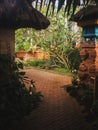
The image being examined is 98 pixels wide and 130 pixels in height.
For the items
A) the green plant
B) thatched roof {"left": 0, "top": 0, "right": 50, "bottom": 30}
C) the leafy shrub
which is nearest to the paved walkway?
the green plant

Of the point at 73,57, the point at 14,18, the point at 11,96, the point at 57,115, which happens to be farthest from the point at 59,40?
the point at 11,96

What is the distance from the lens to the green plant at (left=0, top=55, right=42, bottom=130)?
17.1ft

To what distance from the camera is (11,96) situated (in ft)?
18.0

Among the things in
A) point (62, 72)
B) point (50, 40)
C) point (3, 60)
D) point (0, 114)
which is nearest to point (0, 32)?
point (3, 60)

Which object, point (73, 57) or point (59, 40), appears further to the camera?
point (59, 40)

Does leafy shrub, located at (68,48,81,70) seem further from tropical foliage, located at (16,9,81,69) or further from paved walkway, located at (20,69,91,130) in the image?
paved walkway, located at (20,69,91,130)

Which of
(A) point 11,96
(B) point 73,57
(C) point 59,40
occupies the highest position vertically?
(C) point 59,40

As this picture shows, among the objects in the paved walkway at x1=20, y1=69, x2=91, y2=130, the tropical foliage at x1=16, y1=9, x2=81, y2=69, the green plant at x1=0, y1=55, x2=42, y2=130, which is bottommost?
the paved walkway at x1=20, y1=69, x2=91, y2=130

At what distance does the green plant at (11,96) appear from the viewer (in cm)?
523

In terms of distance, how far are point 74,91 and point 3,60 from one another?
16.2 feet

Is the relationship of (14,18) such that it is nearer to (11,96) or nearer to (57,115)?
(11,96)

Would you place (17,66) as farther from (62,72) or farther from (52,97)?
(62,72)

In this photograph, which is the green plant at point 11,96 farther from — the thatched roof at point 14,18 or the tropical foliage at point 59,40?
the tropical foliage at point 59,40

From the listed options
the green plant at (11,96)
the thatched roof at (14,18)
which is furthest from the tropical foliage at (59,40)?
the green plant at (11,96)
